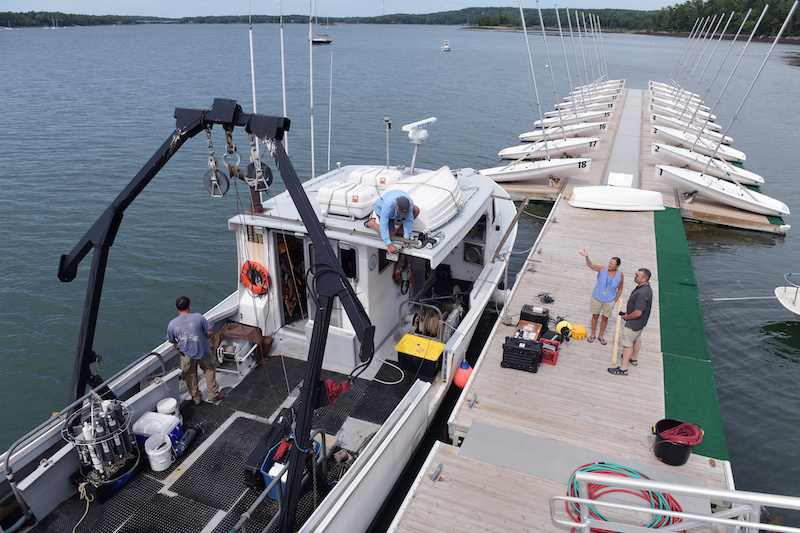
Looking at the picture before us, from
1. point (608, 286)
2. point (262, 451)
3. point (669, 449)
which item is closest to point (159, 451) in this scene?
point (262, 451)

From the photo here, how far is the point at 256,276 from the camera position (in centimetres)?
774

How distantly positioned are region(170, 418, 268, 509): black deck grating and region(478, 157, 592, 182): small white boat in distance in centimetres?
1480

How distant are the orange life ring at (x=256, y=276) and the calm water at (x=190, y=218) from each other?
454cm

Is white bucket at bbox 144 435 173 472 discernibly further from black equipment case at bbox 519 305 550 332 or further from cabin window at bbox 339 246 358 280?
black equipment case at bbox 519 305 550 332

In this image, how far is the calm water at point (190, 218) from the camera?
10.1 m

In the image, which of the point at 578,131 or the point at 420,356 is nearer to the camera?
the point at 420,356

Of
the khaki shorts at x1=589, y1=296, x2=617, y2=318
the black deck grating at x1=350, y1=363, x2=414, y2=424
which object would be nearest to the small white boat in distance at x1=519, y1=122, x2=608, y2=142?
the khaki shorts at x1=589, y1=296, x2=617, y2=318

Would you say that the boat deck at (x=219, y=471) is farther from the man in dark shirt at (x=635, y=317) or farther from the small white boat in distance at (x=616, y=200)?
the small white boat in distance at (x=616, y=200)

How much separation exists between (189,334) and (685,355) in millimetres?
7675

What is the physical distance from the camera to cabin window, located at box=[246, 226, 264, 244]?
7.52m

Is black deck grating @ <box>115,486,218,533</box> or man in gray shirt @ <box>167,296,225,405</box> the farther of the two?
man in gray shirt @ <box>167,296,225,405</box>

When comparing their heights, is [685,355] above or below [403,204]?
below

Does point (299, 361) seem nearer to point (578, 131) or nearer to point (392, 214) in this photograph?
point (392, 214)

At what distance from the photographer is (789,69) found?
64.0 metres
